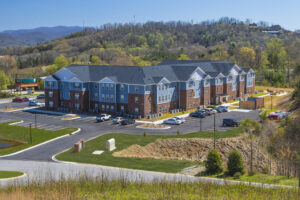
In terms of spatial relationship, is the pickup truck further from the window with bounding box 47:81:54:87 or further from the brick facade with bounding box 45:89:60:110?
the window with bounding box 47:81:54:87

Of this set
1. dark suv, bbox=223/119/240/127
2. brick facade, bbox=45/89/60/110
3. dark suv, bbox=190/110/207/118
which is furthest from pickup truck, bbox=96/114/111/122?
dark suv, bbox=223/119/240/127

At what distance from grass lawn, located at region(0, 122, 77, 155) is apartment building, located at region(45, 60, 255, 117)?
13177 millimetres

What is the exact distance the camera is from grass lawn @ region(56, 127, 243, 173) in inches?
1352

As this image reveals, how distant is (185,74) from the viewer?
6856cm

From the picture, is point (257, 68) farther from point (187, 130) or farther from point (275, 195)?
point (275, 195)

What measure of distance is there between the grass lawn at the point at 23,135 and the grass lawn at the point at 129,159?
6761 millimetres

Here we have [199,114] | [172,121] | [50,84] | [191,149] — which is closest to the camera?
[191,149]

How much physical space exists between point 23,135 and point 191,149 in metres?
23.8

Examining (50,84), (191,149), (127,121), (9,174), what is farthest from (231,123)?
(50,84)

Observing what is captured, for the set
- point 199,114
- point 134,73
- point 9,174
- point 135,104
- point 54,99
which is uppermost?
point 134,73

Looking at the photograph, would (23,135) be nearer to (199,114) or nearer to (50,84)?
(50,84)

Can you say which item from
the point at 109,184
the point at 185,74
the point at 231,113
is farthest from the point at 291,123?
the point at 109,184

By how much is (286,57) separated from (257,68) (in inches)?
417

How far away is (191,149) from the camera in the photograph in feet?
138
